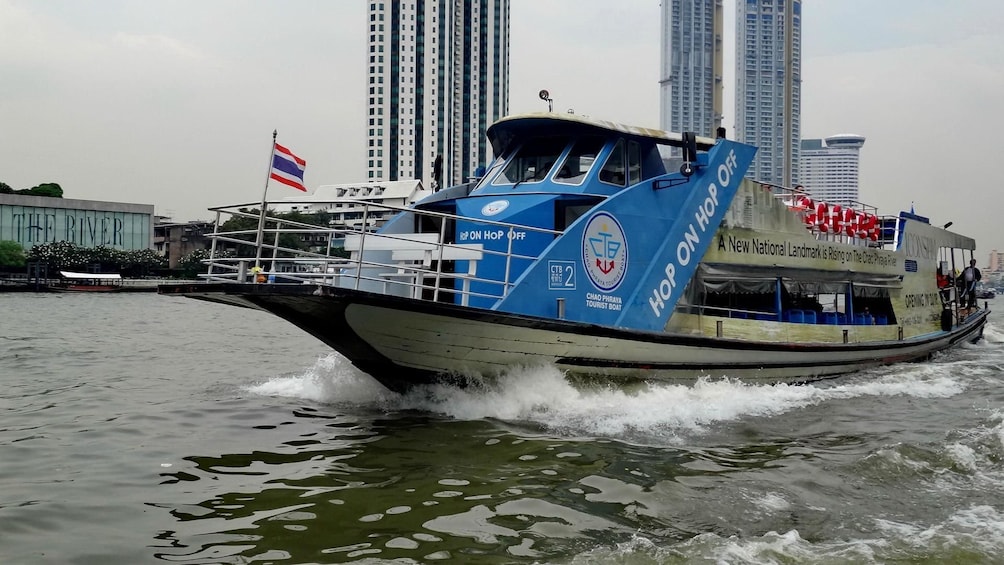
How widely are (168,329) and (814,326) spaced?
1960 centimetres

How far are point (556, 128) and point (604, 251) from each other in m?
1.99

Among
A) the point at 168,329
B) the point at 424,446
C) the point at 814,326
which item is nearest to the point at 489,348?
the point at 424,446

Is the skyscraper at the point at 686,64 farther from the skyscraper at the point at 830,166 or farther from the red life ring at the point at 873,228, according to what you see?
the red life ring at the point at 873,228

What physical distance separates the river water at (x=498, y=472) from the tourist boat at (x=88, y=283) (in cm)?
5794

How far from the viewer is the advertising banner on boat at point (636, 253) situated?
9336mm

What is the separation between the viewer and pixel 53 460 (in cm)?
736

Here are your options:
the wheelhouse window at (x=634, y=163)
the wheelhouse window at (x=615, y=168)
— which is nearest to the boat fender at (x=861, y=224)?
the wheelhouse window at (x=634, y=163)

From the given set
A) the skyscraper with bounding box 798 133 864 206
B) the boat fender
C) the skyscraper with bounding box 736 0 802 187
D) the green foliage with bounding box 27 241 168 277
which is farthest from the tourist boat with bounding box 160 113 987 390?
the green foliage with bounding box 27 241 168 277

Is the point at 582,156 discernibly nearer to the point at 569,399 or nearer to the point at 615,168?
the point at 615,168

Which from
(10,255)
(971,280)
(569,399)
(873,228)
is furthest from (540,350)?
(10,255)

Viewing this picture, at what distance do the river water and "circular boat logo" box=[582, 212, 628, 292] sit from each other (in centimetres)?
128

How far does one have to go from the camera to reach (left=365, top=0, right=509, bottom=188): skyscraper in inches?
4198

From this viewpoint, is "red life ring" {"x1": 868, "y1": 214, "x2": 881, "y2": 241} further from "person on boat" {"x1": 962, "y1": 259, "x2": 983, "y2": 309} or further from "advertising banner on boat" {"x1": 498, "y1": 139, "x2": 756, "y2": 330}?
"person on boat" {"x1": 962, "y1": 259, "x2": 983, "y2": 309}

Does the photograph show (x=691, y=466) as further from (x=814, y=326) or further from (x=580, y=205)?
(x=814, y=326)
